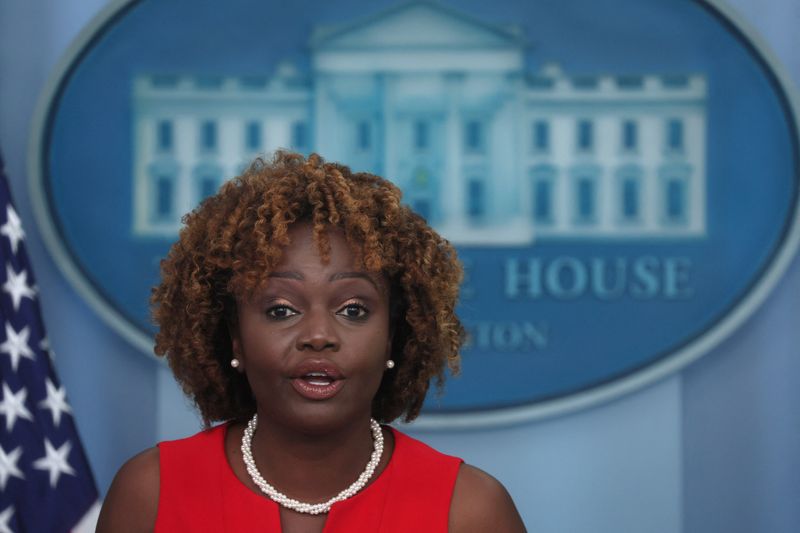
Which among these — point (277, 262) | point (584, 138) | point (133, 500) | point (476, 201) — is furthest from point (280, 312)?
point (584, 138)

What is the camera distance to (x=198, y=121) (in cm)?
276

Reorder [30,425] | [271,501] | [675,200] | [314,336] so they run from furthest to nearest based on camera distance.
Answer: [675,200]
[30,425]
[271,501]
[314,336]

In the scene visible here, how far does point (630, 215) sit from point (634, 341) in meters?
0.31

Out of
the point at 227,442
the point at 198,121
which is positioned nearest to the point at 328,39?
the point at 198,121

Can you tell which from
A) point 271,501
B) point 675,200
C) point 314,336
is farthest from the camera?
point 675,200

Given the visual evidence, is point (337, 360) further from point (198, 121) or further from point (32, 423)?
point (198, 121)

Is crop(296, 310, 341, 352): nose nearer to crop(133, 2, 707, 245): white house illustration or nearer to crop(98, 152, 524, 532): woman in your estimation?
crop(98, 152, 524, 532): woman

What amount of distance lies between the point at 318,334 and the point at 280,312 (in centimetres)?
8

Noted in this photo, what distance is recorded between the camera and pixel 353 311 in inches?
62.2

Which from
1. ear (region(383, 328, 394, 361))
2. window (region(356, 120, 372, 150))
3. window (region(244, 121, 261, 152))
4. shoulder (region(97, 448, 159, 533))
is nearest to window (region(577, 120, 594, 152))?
window (region(356, 120, 372, 150))

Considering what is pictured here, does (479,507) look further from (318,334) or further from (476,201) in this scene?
(476,201)

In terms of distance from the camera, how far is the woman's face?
1530 millimetres

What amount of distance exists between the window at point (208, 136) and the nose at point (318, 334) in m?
1.31

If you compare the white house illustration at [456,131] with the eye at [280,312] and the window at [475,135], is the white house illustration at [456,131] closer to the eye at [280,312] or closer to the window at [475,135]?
the window at [475,135]
